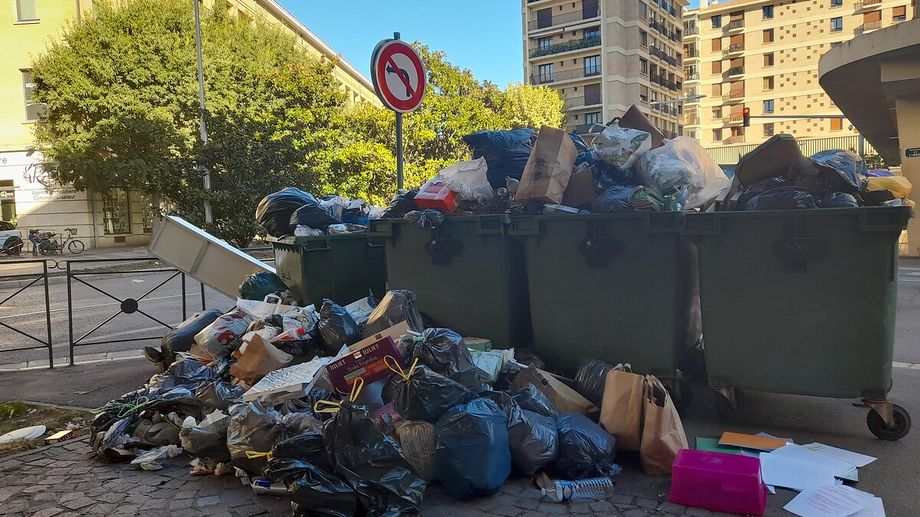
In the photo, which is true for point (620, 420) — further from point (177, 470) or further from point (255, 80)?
point (255, 80)

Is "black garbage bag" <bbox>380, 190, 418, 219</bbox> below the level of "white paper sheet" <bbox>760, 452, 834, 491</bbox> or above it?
above

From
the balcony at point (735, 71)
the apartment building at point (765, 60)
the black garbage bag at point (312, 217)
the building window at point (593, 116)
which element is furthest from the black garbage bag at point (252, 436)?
the balcony at point (735, 71)

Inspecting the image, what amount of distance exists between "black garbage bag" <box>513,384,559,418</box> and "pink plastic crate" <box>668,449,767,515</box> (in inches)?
28.8

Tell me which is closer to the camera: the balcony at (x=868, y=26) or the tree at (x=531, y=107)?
the tree at (x=531, y=107)

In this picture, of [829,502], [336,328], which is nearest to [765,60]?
[336,328]

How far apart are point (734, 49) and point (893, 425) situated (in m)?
68.4

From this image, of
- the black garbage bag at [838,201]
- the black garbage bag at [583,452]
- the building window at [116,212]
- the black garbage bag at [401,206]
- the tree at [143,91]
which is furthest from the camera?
the building window at [116,212]

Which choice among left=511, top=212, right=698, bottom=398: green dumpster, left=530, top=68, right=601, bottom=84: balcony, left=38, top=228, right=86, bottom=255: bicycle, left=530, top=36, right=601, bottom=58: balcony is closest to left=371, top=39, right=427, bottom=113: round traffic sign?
left=511, top=212, right=698, bottom=398: green dumpster

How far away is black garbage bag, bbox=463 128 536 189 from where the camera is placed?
468cm

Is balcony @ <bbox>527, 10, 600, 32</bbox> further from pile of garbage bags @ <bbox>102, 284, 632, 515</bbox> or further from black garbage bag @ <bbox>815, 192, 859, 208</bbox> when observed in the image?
pile of garbage bags @ <bbox>102, 284, 632, 515</bbox>

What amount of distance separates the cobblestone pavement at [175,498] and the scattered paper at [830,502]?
0.40 ft

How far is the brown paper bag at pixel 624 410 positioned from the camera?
332 cm

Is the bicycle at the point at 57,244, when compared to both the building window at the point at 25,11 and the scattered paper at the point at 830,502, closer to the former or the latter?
the building window at the point at 25,11

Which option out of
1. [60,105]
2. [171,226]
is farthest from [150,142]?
[171,226]
